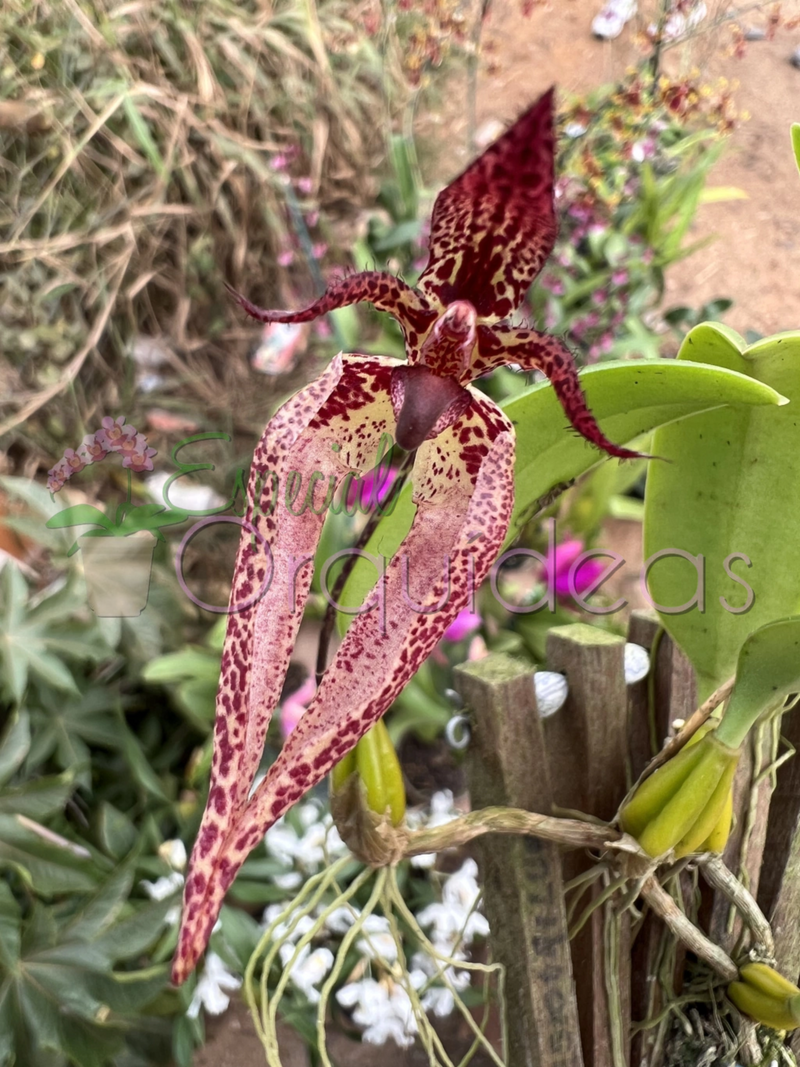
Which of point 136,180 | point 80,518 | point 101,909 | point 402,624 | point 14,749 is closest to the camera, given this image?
point 402,624

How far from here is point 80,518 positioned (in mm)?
1024

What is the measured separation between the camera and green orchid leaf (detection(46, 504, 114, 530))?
954 millimetres

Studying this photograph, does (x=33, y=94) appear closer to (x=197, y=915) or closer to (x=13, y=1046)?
(x=13, y=1046)

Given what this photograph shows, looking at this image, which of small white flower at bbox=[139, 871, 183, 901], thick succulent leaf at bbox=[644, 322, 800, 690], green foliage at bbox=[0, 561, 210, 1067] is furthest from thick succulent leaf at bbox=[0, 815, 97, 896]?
thick succulent leaf at bbox=[644, 322, 800, 690]

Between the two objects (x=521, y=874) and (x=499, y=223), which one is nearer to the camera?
(x=499, y=223)

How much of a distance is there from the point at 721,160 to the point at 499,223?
6.02 ft

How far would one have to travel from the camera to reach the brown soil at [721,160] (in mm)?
1052

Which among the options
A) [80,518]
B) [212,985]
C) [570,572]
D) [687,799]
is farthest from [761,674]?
[80,518]

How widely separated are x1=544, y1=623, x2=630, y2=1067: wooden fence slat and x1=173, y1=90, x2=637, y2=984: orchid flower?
202 millimetres

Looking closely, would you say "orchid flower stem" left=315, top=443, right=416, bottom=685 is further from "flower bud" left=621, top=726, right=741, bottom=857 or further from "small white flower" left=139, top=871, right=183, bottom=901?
"small white flower" left=139, top=871, right=183, bottom=901

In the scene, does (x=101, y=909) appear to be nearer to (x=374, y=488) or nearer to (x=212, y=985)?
(x=212, y=985)

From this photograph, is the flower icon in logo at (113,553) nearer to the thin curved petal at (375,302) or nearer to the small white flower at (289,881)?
the small white flower at (289,881)

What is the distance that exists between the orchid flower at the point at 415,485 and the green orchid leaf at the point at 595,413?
4cm

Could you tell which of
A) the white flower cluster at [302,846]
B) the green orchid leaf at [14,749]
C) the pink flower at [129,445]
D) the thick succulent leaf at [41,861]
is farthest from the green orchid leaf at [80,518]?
the white flower cluster at [302,846]
